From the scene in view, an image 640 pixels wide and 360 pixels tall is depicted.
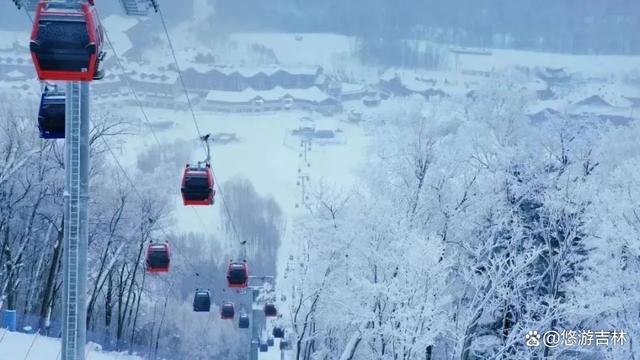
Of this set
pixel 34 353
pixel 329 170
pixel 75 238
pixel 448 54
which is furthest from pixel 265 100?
pixel 75 238

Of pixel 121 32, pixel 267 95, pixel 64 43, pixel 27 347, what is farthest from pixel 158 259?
pixel 121 32

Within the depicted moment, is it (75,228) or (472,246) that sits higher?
(75,228)

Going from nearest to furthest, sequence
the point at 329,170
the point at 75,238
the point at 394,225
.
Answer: the point at 75,238, the point at 394,225, the point at 329,170

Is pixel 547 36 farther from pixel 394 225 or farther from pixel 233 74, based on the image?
pixel 394 225

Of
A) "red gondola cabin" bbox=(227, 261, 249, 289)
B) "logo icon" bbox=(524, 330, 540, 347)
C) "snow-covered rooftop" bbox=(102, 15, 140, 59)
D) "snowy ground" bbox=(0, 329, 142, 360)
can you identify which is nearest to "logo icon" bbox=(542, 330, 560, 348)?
"logo icon" bbox=(524, 330, 540, 347)

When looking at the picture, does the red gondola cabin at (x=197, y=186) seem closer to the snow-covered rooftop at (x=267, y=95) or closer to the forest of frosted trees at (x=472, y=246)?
the forest of frosted trees at (x=472, y=246)

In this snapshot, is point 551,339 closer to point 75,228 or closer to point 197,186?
point 197,186

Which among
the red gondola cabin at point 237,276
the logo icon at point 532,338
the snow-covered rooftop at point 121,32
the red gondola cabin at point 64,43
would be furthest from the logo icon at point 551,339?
the snow-covered rooftop at point 121,32
